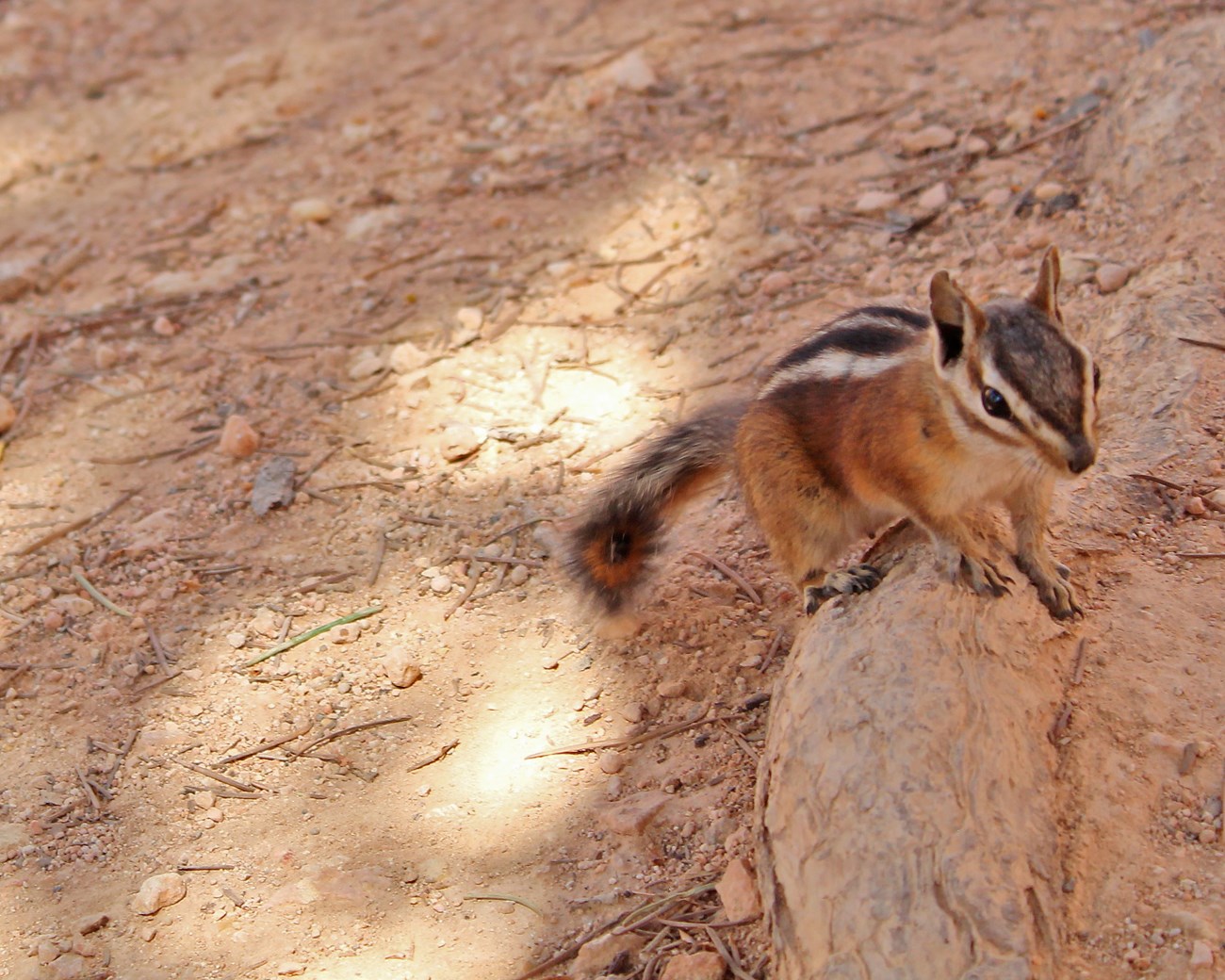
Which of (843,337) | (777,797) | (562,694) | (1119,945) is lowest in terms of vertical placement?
(562,694)

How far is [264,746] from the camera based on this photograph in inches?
127

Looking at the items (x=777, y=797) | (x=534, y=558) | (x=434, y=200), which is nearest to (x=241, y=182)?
(x=434, y=200)

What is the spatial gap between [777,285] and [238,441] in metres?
1.97

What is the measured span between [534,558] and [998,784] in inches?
71.2

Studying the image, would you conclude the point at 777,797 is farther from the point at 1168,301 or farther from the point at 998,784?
the point at 1168,301

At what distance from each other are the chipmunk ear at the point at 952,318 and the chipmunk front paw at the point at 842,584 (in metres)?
0.51

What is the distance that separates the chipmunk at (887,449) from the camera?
2484 mm

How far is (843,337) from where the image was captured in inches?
125

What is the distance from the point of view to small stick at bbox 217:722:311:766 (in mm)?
3197

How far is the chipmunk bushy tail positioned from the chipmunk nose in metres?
1.18

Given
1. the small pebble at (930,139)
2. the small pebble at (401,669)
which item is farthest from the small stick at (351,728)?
the small pebble at (930,139)

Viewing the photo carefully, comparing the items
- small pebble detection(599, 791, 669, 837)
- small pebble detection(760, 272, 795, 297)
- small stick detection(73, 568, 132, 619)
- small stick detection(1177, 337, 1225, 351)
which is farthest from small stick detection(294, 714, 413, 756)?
small stick detection(1177, 337, 1225, 351)

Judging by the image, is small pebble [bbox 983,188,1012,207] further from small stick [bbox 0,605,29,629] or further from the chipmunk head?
small stick [bbox 0,605,29,629]

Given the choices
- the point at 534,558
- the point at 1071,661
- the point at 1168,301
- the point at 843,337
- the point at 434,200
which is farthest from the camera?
the point at 434,200
